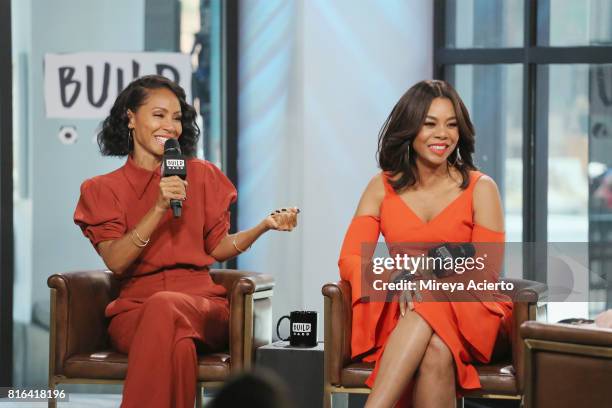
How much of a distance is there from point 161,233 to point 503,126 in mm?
2082

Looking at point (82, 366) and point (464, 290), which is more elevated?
point (464, 290)

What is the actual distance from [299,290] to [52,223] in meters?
1.40

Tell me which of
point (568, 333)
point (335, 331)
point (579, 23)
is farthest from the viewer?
point (579, 23)

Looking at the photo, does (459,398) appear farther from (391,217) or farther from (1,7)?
(1,7)

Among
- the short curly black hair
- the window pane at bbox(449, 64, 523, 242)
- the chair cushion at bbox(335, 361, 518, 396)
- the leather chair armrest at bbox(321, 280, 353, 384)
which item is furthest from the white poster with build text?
the chair cushion at bbox(335, 361, 518, 396)

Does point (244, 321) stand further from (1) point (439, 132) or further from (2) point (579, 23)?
(2) point (579, 23)

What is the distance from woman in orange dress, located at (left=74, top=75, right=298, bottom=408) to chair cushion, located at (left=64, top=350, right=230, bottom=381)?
6 centimetres

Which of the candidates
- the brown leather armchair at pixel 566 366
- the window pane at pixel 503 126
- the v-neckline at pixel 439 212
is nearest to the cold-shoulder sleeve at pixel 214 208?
the v-neckline at pixel 439 212

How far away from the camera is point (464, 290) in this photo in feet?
10.1

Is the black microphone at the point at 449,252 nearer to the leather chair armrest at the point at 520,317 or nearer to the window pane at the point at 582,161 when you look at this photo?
the leather chair armrest at the point at 520,317

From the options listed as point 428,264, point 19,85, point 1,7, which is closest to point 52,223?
point 19,85

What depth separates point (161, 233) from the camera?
343cm

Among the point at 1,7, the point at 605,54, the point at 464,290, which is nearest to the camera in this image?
the point at 464,290

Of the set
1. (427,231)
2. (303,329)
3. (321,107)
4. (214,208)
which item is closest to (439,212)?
(427,231)
